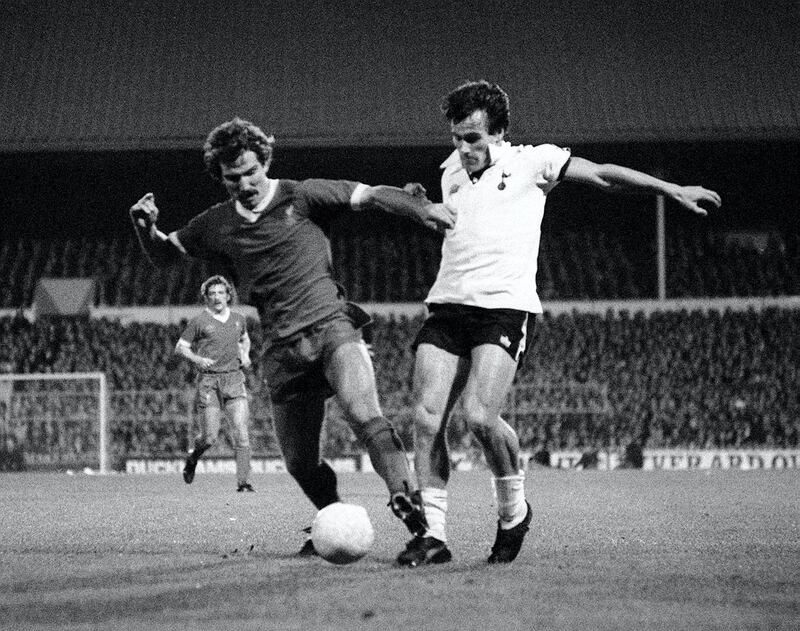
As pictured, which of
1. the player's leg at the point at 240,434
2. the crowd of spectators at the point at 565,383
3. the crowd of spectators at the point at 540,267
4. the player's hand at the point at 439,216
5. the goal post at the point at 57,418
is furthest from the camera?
the crowd of spectators at the point at 540,267

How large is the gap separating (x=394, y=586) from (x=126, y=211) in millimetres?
23905

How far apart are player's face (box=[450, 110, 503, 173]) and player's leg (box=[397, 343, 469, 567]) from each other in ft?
3.28

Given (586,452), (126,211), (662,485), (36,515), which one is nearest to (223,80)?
(126,211)

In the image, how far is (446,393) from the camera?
672cm

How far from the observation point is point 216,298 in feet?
47.9

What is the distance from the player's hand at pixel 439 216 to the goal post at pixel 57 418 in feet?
57.0

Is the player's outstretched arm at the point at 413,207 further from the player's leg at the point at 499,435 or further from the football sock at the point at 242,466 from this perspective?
the football sock at the point at 242,466

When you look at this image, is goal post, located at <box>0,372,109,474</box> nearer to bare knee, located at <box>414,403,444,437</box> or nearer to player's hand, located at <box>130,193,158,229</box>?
player's hand, located at <box>130,193,158,229</box>

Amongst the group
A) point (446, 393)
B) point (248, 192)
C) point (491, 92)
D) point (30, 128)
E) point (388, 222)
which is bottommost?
point (446, 393)

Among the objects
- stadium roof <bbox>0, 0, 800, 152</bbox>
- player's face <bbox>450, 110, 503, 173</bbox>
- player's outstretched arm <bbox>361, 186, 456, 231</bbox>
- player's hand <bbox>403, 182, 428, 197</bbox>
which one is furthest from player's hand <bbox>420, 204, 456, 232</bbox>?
stadium roof <bbox>0, 0, 800, 152</bbox>

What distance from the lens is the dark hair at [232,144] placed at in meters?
6.45

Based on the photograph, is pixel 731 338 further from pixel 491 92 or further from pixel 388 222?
pixel 491 92

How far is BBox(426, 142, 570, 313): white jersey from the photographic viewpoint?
22.0 feet

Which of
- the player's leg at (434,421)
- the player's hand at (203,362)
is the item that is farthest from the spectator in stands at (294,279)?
the player's hand at (203,362)
